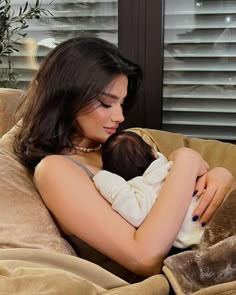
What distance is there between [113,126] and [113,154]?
8 cm

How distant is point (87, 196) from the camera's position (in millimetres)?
1253

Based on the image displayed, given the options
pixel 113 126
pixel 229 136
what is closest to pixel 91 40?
pixel 113 126

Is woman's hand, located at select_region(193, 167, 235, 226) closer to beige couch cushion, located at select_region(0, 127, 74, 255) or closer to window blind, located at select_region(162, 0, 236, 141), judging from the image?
beige couch cushion, located at select_region(0, 127, 74, 255)

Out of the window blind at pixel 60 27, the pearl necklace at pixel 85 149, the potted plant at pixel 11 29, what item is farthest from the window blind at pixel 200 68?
the pearl necklace at pixel 85 149

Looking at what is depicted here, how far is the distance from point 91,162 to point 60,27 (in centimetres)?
143

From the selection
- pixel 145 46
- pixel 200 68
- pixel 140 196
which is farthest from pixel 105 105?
pixel 200 68

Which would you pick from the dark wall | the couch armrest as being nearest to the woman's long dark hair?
the couch armrest

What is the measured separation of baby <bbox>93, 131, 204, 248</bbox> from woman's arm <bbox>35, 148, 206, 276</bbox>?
0.02 meters

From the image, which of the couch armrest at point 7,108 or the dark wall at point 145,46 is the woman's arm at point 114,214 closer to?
the couch armrest at point 7,108

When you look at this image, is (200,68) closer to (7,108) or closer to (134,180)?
(7,108)

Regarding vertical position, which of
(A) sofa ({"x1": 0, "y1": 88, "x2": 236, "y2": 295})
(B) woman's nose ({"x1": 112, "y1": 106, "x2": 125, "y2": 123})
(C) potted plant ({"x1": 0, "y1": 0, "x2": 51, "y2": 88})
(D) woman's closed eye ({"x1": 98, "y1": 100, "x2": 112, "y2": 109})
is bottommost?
(A) sofa ({"x1": 0, "y1": 88, "x2": 236, "y2": 295})

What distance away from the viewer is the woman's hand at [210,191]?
132 centimetres

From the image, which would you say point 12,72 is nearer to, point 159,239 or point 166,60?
point 166,60

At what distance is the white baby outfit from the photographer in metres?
1.24
